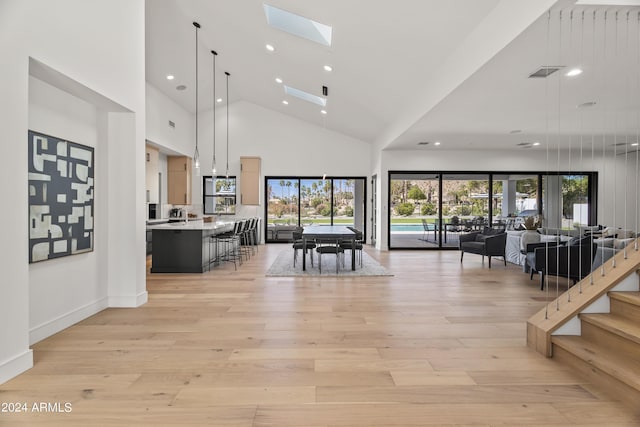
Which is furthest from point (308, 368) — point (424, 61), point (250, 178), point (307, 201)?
point (307, 201)

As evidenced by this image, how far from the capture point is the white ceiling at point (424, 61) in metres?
3.13

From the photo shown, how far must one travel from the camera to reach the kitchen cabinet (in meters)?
7.72

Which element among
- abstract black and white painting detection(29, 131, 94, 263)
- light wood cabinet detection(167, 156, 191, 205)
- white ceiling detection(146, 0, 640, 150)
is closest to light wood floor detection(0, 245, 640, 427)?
abstract black and white painting detection(29, 131, 94, 263)

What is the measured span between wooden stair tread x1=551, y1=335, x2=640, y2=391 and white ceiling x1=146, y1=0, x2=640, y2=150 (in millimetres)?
2426

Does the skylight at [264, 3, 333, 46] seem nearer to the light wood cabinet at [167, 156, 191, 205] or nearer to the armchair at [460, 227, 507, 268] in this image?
the armchair at [460, 227, 507, 268]

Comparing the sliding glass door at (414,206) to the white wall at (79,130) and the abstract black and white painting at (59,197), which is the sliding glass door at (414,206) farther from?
the abstract black and white painting at (59,197)

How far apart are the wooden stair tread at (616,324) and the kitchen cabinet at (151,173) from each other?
802 centimetres

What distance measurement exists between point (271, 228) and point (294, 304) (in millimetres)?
6639

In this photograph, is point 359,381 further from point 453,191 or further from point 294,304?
point 453,191

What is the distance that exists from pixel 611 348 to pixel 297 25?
16.7ft

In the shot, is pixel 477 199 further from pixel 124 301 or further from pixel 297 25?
pixel 124 301

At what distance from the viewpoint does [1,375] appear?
85.2 inches

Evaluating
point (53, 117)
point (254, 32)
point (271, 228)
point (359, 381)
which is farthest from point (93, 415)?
point (271, 228)

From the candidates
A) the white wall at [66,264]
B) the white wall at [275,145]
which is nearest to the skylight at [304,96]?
the white wall at [275,145]
